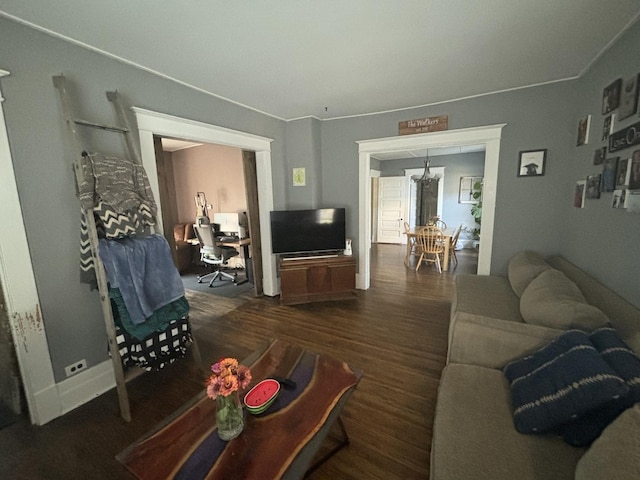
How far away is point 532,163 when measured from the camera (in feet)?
9.25

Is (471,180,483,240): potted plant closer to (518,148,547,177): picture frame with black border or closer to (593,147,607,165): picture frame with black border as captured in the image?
(518,148,547,177): picture frame with black border

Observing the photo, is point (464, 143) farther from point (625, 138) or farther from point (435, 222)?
point (435, 222)

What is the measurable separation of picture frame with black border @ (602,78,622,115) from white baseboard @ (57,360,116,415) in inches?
160

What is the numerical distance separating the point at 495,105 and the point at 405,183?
A: 4.36 m

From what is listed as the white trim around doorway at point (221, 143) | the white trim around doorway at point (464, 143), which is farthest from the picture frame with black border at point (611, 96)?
the white trim around doorway at point (221, 143)

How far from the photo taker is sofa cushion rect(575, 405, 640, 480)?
2.35ft

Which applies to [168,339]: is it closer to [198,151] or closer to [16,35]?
[16,35]

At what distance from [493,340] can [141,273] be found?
227cm

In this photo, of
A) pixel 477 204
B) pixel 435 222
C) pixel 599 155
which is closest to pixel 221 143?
pixel 599 155

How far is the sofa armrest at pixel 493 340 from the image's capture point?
1467mm

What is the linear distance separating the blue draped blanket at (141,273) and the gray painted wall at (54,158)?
0.34 meters

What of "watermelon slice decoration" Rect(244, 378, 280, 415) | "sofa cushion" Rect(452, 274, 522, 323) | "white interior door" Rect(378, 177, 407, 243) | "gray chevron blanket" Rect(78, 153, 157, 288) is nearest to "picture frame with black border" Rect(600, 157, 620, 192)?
"sofa cushion" Rect(452, 274, 522, 323)

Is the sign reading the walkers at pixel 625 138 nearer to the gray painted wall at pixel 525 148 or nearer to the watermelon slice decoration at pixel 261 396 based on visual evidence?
the gray painted wall at pixel 525 148

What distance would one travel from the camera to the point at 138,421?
5.76 feet
